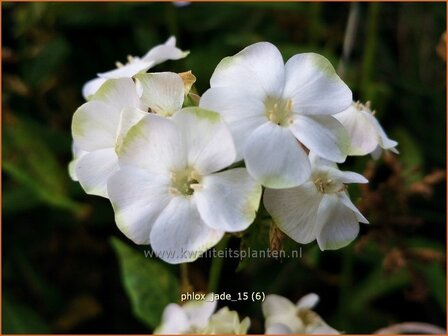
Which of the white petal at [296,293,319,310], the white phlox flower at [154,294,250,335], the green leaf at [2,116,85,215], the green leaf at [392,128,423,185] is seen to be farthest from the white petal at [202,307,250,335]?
the green leaf at [392,128,423,185]

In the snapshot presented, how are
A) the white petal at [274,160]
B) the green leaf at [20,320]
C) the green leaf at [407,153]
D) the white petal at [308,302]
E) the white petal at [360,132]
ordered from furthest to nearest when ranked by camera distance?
the green leaf at [407,153], the green leaf at [20,320], the white petal at [308,302], the white petal at [360,132], the white petal at [274,160]

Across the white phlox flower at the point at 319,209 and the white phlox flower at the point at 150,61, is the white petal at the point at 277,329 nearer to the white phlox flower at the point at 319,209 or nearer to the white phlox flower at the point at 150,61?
the white phlox flower at the point at 319,209

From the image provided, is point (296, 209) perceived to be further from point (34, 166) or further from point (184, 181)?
point (34, 166)

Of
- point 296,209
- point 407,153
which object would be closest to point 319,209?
point 296,209

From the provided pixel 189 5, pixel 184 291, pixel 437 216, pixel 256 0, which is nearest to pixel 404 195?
pixel 437 216

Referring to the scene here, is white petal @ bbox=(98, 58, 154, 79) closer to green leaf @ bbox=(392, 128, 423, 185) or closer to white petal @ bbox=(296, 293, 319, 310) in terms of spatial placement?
white petal @ bbox=(296, 293, 319, 310)

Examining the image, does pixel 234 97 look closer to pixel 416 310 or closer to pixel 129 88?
pixel 129 88

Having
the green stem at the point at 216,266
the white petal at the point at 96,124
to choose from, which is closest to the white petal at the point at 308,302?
the green stem at the point at 216,266
